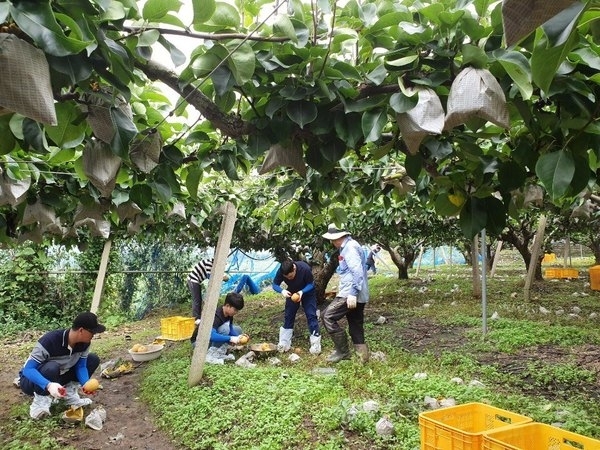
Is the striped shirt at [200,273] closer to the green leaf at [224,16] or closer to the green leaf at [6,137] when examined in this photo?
the green leaf at [6,137]

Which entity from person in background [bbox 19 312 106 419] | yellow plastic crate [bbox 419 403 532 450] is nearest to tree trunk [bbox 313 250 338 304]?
person in background [bbox 19 312 106 419]

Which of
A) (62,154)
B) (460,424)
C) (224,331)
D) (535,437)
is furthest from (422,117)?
(224,331)

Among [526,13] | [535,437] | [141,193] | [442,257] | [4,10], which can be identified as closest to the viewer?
[526,13]

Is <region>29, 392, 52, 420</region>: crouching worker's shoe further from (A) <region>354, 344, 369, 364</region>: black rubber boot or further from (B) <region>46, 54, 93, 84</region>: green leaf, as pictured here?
(B) <region>46, 54, 93, 84</region>: green leaf

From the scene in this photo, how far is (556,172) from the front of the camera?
3.97 feet

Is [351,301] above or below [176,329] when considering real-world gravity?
above

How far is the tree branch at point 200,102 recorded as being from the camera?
4.58 ft

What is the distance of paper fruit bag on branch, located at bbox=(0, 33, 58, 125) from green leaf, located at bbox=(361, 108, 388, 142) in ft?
2.57

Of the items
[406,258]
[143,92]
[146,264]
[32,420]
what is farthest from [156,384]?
[406,258]

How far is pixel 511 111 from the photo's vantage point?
55.8 inches

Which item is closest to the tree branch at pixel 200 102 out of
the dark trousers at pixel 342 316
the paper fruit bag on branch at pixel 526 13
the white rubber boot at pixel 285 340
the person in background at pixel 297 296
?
the paper fruit bag on branch at pixel 526 13

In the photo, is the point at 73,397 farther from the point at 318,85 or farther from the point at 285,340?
the point at 318,85

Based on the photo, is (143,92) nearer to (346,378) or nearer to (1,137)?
(1,137)

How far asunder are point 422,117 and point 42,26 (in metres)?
0.83
